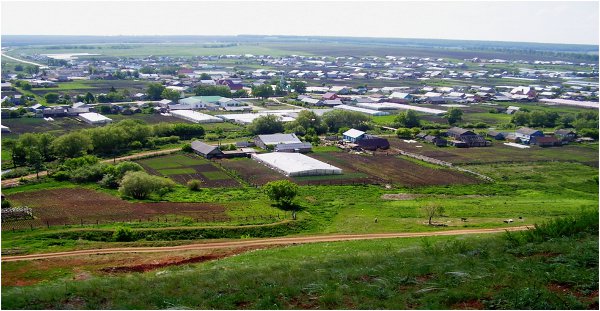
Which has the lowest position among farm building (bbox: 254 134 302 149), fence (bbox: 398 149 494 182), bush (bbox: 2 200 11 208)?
fence (bbox: 398 149 494 182)

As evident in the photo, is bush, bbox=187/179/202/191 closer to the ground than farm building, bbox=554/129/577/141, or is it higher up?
higher up

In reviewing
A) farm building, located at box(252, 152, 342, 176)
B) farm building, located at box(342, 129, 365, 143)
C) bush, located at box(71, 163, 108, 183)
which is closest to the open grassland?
farm building, located at box(342, 129, 365, 143)

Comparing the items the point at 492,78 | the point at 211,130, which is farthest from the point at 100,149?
the point at 492,78

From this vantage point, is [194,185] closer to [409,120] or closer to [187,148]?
[187,148]

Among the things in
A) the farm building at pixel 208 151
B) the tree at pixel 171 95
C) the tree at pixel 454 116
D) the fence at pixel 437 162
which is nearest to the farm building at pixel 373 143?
the fence at pixel 437 162

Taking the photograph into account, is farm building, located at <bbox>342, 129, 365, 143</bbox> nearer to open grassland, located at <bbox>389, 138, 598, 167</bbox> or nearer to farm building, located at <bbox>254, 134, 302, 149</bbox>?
open grassland, located at <bbox>389, 138, 598, 167</bbox>
